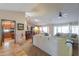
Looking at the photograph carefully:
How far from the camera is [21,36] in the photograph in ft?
7.77

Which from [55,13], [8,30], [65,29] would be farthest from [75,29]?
[8,30]

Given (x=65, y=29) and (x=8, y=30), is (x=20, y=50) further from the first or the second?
(x=65, y=29)

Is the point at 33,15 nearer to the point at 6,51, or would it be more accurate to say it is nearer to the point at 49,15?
the point at 49,15

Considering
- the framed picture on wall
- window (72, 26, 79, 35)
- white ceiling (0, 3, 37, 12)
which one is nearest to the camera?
white ceiling (0, 3, 37, 12)

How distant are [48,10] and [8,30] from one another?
0.90 metres

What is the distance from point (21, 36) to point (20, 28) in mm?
176

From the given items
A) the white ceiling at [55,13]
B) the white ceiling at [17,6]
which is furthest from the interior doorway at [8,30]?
the white ceiling at [55,13]

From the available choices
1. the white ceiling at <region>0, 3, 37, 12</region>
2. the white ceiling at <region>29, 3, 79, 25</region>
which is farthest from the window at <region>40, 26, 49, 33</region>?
the white ceiling at <region>0, 3, 37, 12</region>

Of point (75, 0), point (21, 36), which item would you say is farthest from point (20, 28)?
point (75, 0)

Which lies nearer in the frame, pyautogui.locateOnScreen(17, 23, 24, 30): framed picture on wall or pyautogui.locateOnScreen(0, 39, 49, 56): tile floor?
pyautogui.locateOnScreen(0, 39, 49, 56): tile floor

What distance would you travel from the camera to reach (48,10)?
89.7 inches

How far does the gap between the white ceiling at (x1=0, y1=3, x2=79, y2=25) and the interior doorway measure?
265 millimetres

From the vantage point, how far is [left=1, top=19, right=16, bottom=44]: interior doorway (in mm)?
2188

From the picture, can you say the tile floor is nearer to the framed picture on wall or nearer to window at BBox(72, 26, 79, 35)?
the framed picture on wall
